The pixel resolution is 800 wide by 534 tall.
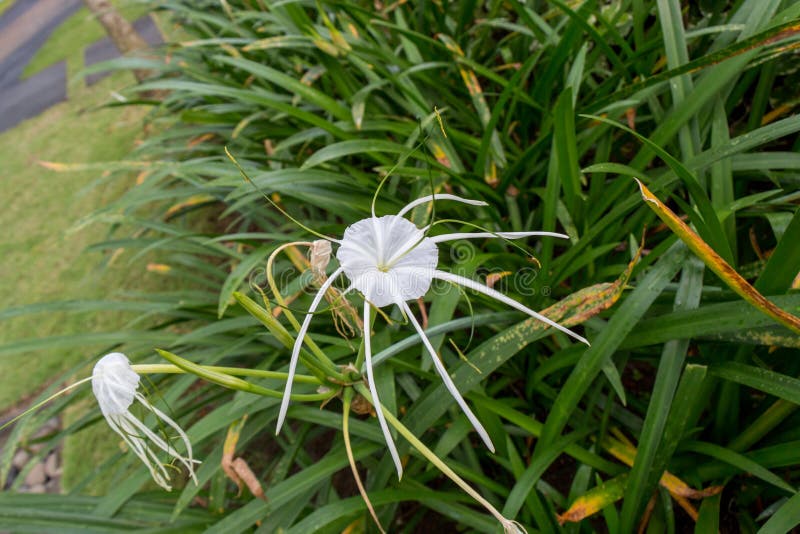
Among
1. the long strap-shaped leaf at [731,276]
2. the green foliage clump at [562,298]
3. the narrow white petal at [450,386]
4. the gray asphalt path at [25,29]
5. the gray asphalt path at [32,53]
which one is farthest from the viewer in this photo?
the gray asphalt path at [25,29]

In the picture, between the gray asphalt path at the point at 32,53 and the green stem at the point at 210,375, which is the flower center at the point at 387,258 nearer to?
the green stem at the point at 210,375

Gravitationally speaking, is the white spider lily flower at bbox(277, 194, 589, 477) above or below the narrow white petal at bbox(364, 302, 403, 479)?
above

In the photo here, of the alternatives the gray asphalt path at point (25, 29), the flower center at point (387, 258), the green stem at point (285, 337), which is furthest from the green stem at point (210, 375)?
the gray asphalt path at point (25, 29)

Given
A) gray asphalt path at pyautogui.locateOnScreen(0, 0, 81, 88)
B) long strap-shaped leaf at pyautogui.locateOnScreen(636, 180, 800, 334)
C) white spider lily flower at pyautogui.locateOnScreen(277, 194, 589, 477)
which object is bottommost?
long strap-shaped leaf at pyautogui.locateOnScreen(636, 180, 800, 334)

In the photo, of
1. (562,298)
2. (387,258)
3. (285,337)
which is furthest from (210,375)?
(562,298)

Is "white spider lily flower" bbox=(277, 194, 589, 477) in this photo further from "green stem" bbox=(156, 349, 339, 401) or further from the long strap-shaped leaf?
the long strap-shaped leaf

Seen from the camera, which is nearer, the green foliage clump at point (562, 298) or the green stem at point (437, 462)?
the green stem at point (437, 462)

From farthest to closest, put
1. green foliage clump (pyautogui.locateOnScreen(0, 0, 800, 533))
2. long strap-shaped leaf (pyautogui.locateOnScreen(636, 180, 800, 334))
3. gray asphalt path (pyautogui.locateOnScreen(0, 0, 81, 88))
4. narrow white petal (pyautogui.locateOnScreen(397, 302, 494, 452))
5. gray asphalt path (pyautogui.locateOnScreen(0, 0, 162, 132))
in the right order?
gray asphalt path (pyautogui.locateOnScreen(0, 0, 81, 88)), gray asphalt path (pyautogui.locateOnScreen(0, 0, 162, 132)), green foliage clump (pyautogui.locateOnScreen(0, 0, 800, 533)), long strap-shaped leaf (pyautogui.locateOnScreen(636, 180, 800, 334)), narrow white petal (pyautogui.locateOnScreen(397, 302, 494, 452))

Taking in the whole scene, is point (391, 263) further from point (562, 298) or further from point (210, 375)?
point (562, 298)

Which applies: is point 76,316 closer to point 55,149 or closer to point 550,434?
point 55,149

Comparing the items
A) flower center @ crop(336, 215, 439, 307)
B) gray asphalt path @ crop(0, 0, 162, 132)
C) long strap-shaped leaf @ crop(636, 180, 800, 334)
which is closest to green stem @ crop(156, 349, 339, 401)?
flower center @ crop(336, 215, 439, 307)

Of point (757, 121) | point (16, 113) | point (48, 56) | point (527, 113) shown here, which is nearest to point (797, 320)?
point (757, 121)
